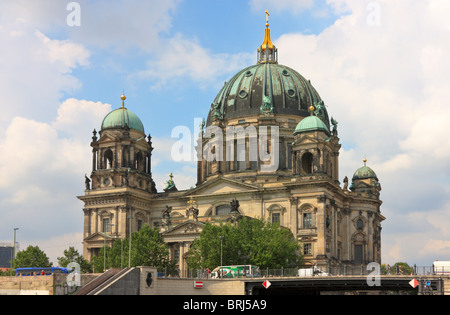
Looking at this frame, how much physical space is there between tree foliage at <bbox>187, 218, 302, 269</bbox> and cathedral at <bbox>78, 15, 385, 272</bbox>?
5.07 m

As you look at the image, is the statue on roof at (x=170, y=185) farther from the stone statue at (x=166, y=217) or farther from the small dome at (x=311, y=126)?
the small dome at (x=311, y=126)

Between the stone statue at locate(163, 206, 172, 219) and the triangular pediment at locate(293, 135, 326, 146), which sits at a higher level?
the triangular pediment at locate(293, 135, 326, 146)

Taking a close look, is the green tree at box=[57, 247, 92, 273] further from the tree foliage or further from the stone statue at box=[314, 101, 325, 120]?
the stone statue at box=[314, 101, 325, 120]

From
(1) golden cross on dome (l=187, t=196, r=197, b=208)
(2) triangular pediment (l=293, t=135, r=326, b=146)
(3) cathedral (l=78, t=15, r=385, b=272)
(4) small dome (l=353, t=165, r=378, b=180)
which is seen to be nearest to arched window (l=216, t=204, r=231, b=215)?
(3) cathedral (l=78, t=15, r=385, b=272)

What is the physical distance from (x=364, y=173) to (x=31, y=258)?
62.3 m

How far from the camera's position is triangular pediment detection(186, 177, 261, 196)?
4611 inches

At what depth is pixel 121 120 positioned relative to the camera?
408 feet

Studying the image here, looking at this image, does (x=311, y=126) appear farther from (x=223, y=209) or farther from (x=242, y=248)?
(x=242, y=248)

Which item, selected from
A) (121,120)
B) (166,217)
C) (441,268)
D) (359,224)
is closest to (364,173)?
(359,224)

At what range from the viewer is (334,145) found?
130 metres
